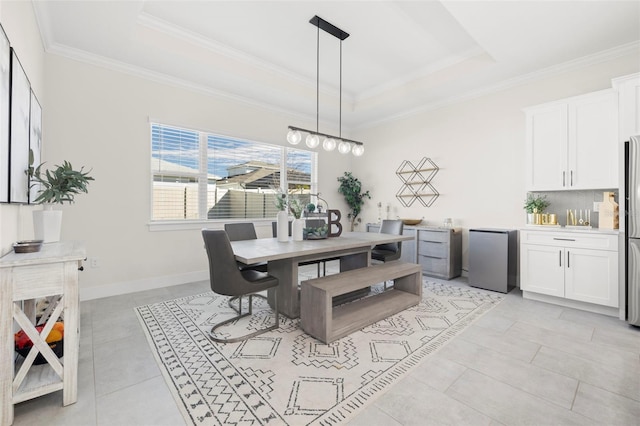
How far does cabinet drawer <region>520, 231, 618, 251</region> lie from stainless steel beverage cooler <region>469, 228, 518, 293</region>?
320 millimetres

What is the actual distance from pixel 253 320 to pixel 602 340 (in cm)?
315

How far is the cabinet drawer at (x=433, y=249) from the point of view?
4.46 m

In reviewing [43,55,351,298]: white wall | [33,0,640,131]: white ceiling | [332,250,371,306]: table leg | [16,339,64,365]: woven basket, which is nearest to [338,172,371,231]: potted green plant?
[33,0,640,131]: white ceiling

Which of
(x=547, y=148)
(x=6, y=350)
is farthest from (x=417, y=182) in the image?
(x=6, y=350)

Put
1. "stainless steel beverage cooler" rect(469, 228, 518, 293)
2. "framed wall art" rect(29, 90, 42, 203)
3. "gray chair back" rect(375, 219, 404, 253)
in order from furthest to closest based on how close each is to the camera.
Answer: "gray chair back" rect(375, 219, 404, 253) < "stainless steel beverage cooler" rect(469, 228, 518, 293) < "framed wall art" rect(29, 90, 42, 203)

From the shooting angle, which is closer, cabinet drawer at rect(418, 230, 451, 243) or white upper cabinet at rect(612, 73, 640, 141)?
white upper cabinet at rect(612, 73, 640, 141)

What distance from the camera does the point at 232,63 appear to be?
3.93m

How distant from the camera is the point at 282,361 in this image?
2127mm

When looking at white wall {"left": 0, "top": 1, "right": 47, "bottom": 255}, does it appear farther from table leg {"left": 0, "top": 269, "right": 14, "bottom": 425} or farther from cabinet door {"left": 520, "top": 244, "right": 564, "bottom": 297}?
cabinet door {"left": 520, "top": 244, "right": 564, "bottom": 297}

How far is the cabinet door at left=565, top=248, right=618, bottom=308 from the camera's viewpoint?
299 centimetres

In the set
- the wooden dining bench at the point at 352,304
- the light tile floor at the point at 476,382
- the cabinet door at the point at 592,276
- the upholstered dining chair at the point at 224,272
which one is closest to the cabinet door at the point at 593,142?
the cabinet door at the point at 592,276

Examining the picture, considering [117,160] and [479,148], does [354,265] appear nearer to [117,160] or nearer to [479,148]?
[479,148]

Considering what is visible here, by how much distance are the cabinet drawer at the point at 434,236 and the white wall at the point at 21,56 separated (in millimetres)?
4703

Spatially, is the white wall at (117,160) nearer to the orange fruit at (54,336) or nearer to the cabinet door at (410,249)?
the orange fruit at (54,336)
